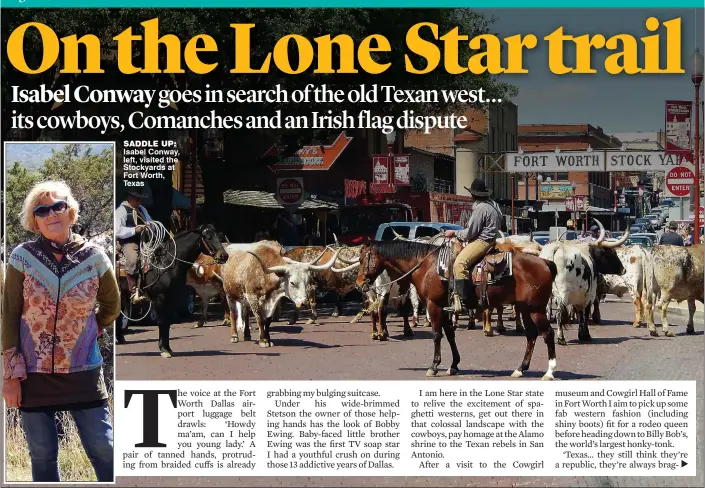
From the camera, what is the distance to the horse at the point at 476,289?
11.5 metres

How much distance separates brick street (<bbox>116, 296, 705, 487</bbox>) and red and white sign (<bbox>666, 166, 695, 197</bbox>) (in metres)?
1.80

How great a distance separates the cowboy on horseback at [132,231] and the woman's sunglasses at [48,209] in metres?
1.63

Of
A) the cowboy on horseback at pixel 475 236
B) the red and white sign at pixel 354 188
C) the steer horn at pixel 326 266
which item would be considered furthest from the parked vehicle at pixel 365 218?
the cowboy on horseback at pixel 475 236

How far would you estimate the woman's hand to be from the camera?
7.55 m

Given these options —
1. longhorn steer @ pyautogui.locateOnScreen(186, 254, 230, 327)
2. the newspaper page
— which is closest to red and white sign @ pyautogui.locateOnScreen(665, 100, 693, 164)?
the newspaper page

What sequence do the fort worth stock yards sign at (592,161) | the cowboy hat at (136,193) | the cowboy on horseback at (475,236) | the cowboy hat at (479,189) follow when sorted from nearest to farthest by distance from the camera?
the cowboy hat at (136,193) < the fort worth stock yards sign at (592,161) < the cowboy hat at (479,189) < the cowboy on horseback at (475,236)

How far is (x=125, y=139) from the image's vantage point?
942 cm

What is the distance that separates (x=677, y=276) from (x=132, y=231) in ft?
28.5

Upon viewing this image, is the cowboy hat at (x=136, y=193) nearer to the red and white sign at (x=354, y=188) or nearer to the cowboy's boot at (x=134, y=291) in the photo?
the cowboy's boot at (x=134, y=291)

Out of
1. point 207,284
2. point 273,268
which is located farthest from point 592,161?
point 207,284

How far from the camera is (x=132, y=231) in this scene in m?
10.7

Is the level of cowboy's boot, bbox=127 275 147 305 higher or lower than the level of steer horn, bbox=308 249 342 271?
lower

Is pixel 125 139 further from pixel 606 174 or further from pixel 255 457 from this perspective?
pixel 606 174

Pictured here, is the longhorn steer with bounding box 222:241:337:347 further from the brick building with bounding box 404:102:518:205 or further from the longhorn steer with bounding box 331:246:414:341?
the brick building with bounding box 404:102:518:205
